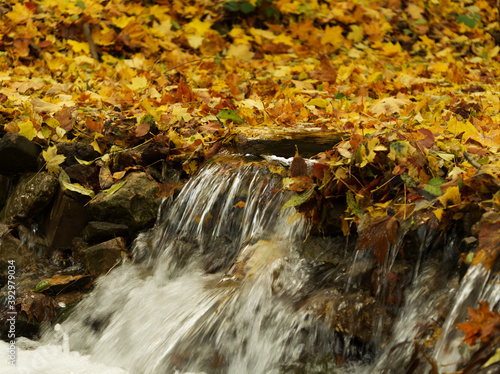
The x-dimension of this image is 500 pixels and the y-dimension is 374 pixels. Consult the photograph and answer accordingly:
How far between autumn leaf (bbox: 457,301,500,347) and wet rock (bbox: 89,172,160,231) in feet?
6.26

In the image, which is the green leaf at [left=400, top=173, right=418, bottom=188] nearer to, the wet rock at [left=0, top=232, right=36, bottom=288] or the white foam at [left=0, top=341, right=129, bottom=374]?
the white foam at [left=0, top=341, right=129, bottom=374]

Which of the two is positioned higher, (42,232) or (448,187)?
(448,187)

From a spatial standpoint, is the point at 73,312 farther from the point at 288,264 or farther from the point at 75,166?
the point at 288,264

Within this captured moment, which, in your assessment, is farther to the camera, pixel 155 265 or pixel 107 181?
pixel 107 181

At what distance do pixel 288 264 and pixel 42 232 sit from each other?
5.31 feet

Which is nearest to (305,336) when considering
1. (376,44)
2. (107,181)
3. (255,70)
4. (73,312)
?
(73,312)

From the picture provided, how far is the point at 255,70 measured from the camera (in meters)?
5.54

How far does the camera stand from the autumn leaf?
163 centimetres

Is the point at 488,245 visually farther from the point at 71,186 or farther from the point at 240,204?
the point at 71,186

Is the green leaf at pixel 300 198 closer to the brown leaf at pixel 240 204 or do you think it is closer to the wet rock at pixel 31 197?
the brown leaf at pixel 240 204

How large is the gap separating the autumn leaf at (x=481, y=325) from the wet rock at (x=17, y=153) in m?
2.61

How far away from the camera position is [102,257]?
10.0ft

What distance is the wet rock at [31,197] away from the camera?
3.23 metres

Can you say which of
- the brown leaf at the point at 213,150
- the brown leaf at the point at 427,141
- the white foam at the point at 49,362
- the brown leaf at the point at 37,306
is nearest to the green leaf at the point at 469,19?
the brown leaf at the point at 213,150
